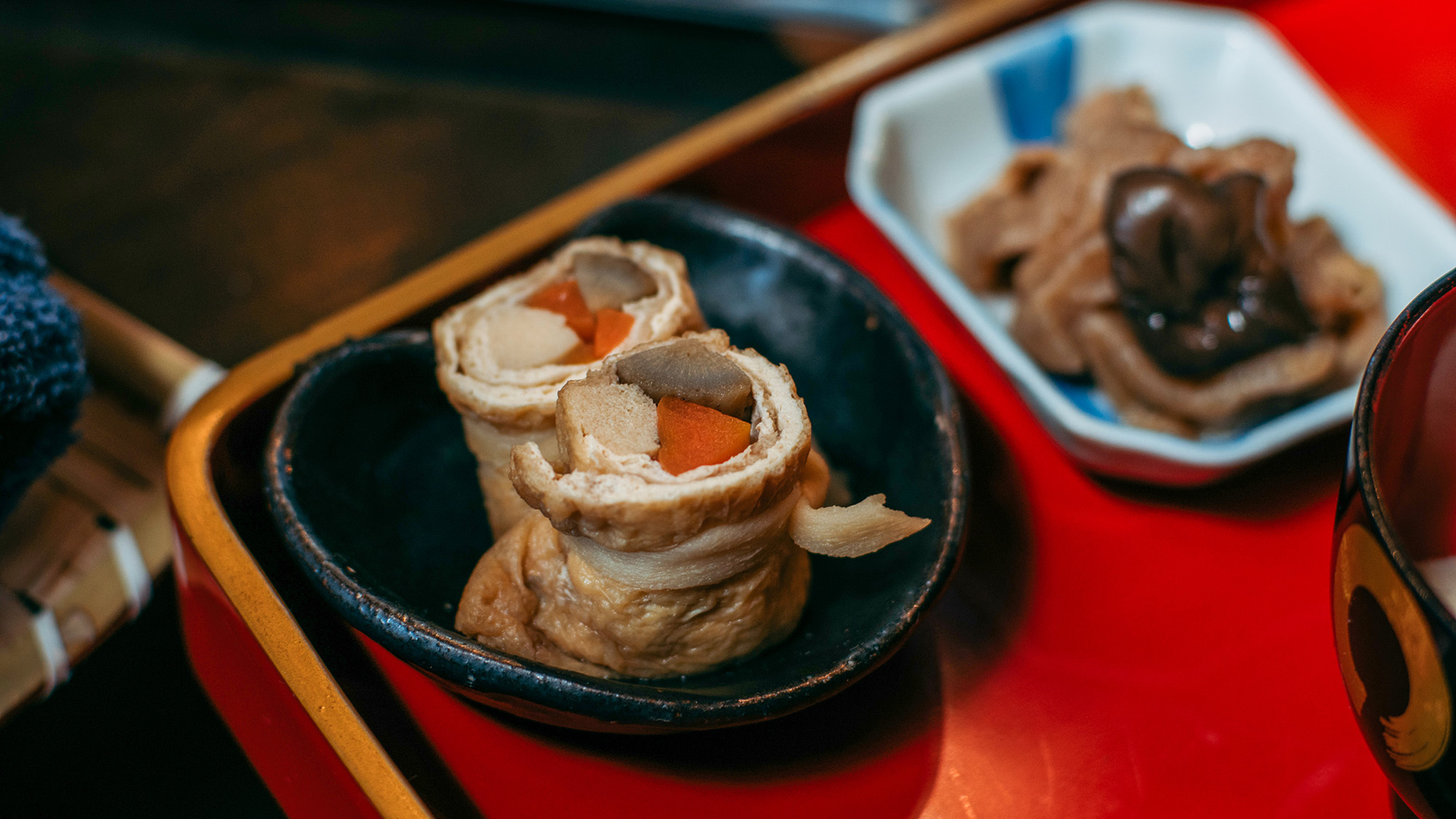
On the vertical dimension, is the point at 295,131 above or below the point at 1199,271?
above

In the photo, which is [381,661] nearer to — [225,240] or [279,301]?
[279,301]

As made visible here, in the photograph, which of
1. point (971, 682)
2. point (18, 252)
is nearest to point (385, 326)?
point (18, 252)

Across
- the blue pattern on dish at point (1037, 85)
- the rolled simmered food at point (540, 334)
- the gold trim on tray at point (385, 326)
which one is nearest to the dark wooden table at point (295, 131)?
the gold trim on tray at point (385, 326)

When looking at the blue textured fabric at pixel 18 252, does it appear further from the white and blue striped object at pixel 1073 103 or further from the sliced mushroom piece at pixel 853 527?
the white and blue striped object at pixel 1073 103

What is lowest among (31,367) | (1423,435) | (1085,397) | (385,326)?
(1085,397)

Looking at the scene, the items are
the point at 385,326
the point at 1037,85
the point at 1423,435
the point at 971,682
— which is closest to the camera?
the point at 1423,435

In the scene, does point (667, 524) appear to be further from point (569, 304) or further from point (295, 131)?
point (295, 131)

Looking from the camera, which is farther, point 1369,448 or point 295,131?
point 295,131
